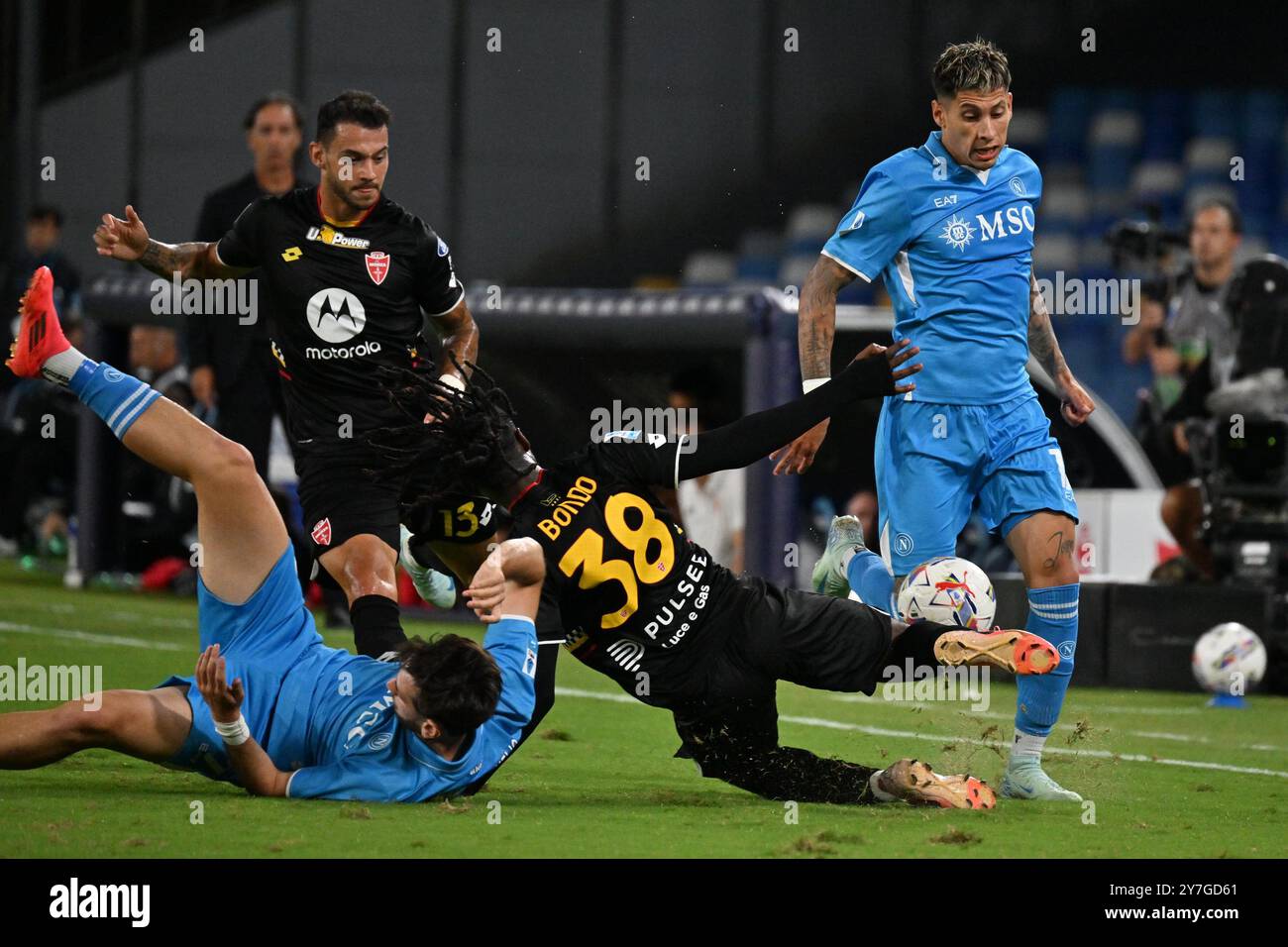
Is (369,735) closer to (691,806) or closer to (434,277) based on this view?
(691,806)

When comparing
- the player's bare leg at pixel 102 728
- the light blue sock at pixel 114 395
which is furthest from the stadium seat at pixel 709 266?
the player's bare leg at pixel 102 728

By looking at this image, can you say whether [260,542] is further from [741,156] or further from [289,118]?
[741,156]

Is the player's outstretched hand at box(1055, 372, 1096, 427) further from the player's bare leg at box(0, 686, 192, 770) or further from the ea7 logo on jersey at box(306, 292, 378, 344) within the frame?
the player's bare leg at box(0, 686, 192, 770)

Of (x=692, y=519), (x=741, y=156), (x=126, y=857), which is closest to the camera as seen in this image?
(x=126, y=857)

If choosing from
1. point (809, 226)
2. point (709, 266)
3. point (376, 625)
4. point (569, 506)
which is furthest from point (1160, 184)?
point (569, 506)

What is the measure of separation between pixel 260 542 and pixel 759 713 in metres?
1.44

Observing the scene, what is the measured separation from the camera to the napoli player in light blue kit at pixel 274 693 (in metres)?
5.18

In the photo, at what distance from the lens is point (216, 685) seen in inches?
193

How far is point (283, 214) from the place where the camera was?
7059 mm

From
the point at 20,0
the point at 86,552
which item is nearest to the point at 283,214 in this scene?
the point at 86,552

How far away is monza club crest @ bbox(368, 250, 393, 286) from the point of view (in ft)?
22.9

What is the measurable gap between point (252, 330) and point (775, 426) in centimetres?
565

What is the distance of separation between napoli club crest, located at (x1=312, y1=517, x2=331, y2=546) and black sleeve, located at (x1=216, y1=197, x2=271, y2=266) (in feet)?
3.10

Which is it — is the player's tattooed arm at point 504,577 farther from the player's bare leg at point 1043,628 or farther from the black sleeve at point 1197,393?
the black sleeve at point 1197,393
